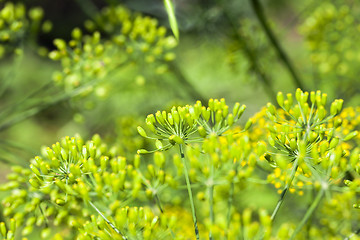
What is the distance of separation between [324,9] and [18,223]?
2.32 m

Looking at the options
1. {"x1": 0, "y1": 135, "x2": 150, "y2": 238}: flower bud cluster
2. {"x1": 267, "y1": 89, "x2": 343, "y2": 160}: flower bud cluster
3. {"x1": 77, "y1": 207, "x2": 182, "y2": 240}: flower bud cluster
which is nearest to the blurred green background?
{"x1": 0, "y1": 135, "x2": 150, "y2": 238}: flower bud cluster

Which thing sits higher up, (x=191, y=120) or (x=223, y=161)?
(x=191, y=120)

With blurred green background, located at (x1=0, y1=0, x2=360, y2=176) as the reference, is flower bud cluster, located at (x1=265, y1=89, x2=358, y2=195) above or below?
below

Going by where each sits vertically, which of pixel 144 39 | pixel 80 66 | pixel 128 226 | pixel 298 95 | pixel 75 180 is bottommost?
pixel 128 226

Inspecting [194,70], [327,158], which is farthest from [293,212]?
[194,70]

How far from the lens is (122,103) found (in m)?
4.21

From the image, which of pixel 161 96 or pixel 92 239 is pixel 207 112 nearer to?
pixel 92 239

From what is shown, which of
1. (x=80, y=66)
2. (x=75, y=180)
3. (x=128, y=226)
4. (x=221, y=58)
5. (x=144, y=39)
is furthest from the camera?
(x=221, y=58)

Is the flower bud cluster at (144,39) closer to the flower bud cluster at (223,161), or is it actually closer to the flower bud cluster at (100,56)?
the flower bud cluster at (100,56)

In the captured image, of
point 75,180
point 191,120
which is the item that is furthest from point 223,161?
point 75,180

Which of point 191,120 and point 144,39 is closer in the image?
point 191,120

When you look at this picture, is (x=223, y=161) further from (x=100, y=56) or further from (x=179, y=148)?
(x=100, y=56)

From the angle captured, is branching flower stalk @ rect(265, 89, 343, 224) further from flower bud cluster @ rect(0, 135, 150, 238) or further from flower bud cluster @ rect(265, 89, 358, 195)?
flower bud cluster @ rect(0, 135, 150, 238)

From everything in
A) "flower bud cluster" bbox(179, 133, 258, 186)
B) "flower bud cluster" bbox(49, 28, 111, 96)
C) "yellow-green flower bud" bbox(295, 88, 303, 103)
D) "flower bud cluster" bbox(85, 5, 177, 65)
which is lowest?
"flower bud cluster" bbox(179, 133, 258, 186)
